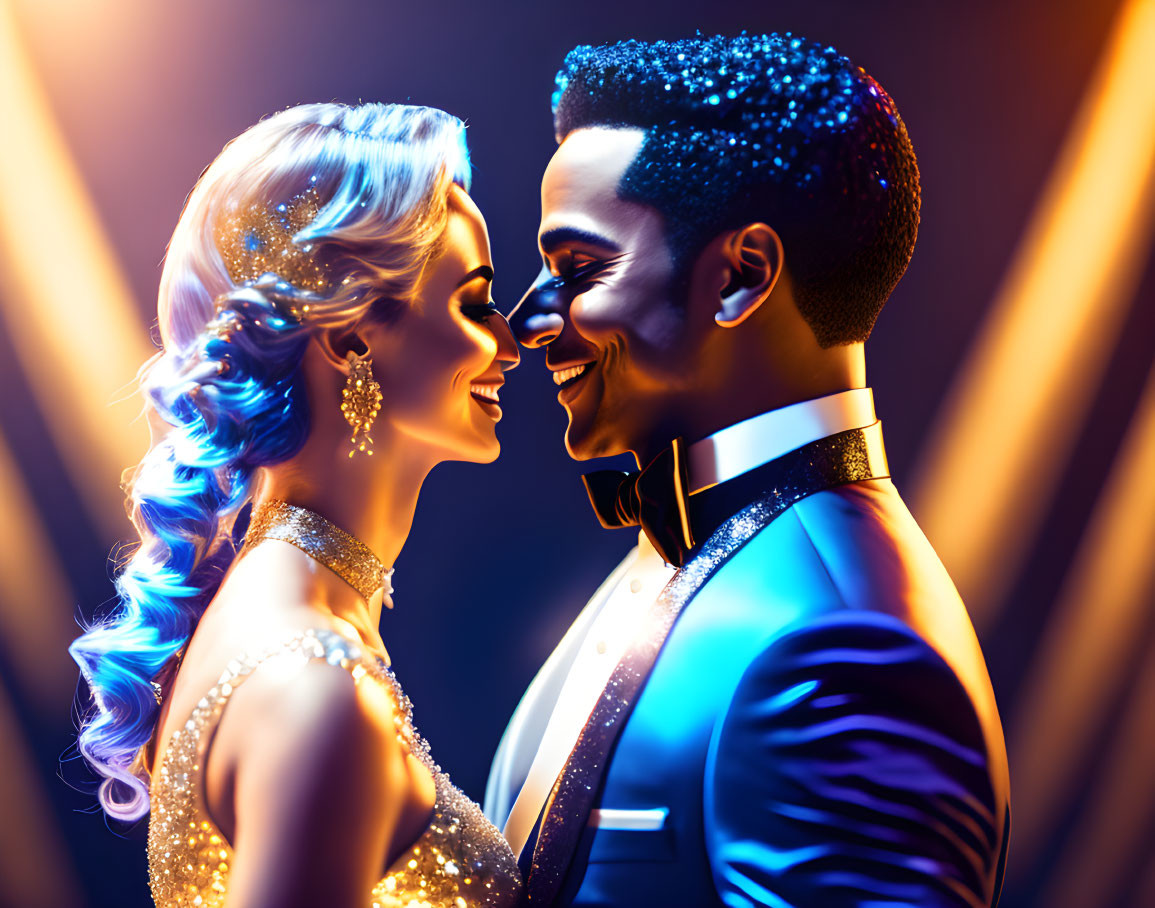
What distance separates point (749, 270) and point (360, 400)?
0.73m

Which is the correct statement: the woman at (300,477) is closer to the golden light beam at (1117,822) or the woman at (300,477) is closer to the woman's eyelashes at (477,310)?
the woman's eyelashes at (477,310)

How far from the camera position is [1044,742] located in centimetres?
305

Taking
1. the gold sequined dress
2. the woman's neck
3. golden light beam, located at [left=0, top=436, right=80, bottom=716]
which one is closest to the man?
the gold sequined dress

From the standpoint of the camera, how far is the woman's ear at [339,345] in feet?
5.77

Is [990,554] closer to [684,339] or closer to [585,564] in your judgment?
[585,564]

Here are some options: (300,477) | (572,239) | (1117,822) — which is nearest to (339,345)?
(300,477)

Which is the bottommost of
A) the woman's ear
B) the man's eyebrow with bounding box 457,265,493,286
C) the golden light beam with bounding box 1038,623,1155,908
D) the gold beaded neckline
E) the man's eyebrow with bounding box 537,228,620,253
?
the golden light beam with bounding box 1038,623,1155,908

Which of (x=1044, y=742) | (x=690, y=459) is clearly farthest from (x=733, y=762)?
(x=1044, y=742)

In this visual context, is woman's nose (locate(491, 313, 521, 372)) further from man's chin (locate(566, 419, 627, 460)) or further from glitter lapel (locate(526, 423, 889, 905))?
glitter lapel (locate(526, 423, 889, 905))

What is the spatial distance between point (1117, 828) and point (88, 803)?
3140 millimetres

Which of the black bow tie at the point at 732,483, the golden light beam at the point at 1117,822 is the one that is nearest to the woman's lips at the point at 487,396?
the black bow tie at the point at 732,483

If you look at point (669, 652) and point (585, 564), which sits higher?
point (669, 652)

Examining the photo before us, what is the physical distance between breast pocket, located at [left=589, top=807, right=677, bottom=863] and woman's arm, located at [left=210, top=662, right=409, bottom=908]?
307 mm

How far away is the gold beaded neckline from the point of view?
5.63 ft
